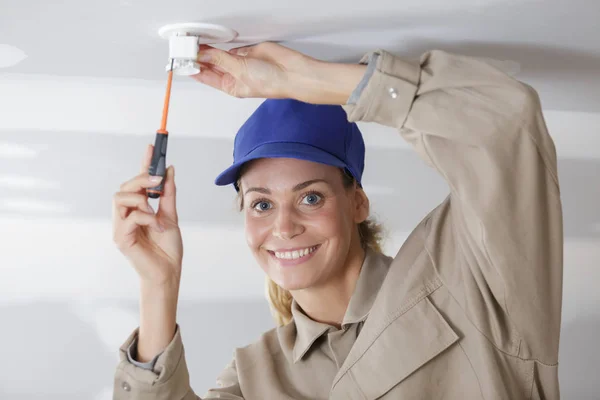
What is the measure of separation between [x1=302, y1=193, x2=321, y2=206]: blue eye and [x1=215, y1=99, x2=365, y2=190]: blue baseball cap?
0.27 ft

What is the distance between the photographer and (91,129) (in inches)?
86.2

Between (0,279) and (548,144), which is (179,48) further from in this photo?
(0,279)

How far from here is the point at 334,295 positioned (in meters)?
1.72

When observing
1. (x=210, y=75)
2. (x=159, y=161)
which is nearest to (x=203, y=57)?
(x=210, y=75)

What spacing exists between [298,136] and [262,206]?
180mm

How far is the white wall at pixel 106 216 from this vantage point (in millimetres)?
2186

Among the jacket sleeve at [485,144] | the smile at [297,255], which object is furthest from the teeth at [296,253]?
the jacket sleeve at [485,144]

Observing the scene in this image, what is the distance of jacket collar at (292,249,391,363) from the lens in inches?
62.9

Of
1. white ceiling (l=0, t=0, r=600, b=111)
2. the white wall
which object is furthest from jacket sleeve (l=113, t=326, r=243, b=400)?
the white wall

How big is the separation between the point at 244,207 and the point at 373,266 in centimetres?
32

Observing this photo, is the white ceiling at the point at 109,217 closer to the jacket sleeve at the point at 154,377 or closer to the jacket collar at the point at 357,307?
the jacket collar at the point at 357,307

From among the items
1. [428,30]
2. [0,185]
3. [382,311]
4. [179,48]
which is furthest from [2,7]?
[0,185]

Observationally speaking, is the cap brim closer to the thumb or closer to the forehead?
A: the forehead

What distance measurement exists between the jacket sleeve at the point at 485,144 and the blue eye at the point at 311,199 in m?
0.48
